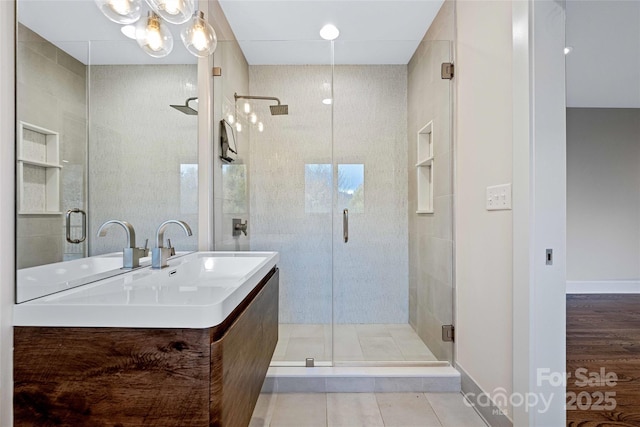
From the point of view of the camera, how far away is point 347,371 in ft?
6.62

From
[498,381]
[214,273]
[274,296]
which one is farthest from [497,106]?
[214,273]

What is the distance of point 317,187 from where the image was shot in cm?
257

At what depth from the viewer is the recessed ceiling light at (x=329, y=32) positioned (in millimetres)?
2559

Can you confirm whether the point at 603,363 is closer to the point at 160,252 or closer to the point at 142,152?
the point at 160,252

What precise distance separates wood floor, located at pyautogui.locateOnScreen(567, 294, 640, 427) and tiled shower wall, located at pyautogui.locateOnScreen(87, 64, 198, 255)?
2.33m

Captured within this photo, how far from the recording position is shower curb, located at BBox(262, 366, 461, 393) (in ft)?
6.44

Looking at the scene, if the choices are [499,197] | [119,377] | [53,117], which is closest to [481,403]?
[499,197]

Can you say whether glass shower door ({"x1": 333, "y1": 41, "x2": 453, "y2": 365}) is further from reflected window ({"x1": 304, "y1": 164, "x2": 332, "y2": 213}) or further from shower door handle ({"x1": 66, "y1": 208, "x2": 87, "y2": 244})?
shower door handle ({"x1": 66, "y1": 208, "x2": 87, "y2": 244})

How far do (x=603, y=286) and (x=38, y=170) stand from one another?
18.5 feet

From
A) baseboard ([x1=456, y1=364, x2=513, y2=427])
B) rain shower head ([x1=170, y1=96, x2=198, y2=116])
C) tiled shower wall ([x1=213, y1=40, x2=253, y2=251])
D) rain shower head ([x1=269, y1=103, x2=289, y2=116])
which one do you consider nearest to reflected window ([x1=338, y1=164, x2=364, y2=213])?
rain shower head ([x1=269, y1=103, x2=289, y2=116])

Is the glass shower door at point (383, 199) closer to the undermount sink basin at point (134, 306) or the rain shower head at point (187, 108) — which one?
the rain shower head at point (187, 108)

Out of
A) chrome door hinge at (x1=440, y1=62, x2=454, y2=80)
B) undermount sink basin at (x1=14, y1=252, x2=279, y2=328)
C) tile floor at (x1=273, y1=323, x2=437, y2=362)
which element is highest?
chrome door hinge at (x1=440, y1=62, x2=454, y2=80)

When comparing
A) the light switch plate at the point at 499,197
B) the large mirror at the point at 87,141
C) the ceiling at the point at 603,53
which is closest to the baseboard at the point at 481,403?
the light switch plate at the point at 499,197

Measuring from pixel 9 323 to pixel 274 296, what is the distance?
101cm
